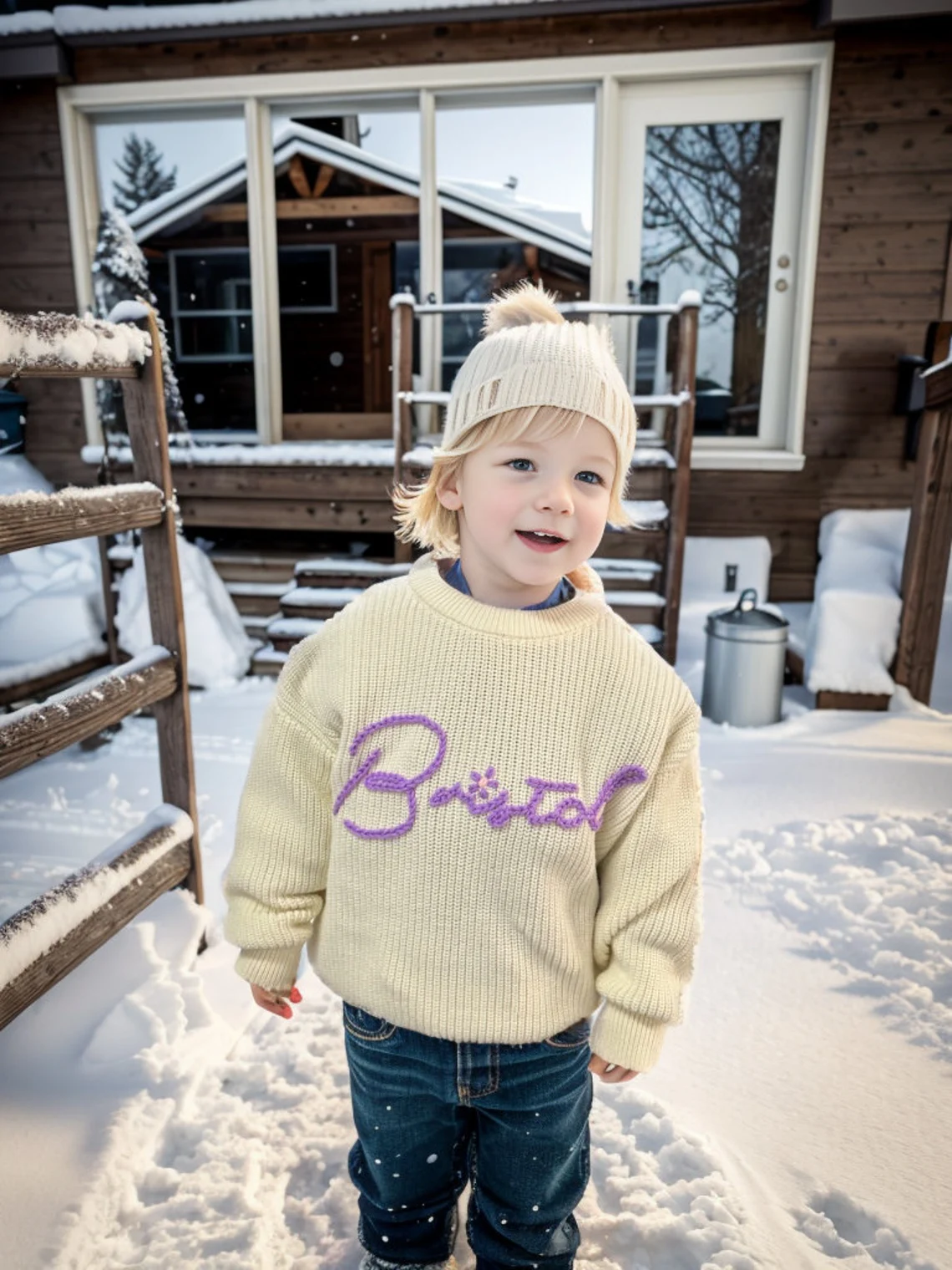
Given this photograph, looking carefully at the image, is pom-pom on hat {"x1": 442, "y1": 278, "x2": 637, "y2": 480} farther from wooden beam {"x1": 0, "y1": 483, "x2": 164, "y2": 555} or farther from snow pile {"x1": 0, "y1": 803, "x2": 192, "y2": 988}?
snow pile {"x1": 0, "y1": 803, "x2": 192, "y2": 988}

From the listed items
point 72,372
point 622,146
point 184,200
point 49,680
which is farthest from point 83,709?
point 184,200

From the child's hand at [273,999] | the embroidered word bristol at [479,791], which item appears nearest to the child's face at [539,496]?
the embroidered word bristol at [479,791]

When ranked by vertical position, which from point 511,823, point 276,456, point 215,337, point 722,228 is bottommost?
point 511,823

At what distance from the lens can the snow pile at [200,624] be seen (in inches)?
202

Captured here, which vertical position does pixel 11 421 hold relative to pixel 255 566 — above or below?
above

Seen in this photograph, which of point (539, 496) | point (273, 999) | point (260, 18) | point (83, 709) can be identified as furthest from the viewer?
point (260, 18)

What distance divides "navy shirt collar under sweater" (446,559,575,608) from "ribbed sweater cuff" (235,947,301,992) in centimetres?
62

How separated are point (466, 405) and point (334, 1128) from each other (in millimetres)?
1470

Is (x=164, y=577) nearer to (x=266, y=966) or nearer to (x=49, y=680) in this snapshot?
(x=266, y=966)

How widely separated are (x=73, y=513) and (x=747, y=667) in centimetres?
331


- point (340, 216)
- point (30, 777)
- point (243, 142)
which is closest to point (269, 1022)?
point (30, 777)

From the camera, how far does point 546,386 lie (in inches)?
43.3

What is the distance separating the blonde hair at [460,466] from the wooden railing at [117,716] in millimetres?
806

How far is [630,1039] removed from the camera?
3.86 feet
